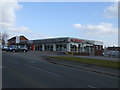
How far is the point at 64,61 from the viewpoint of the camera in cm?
2780

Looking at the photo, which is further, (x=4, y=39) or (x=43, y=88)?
(x=4, y=39)

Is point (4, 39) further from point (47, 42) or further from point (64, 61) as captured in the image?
point (64, 61)

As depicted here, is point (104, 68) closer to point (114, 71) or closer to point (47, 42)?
point (114, 71)

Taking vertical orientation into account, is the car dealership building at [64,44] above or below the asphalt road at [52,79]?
above

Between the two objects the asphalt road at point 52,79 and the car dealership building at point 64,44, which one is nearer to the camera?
the asphalt road at point 52,79

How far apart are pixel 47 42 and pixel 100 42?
26.1m

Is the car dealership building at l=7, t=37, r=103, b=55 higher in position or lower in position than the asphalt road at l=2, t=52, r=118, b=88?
higher

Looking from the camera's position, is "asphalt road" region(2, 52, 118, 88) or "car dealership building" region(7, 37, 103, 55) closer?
"asphalt road" region(2, 52, 118, 88)

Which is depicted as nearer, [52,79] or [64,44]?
[52,79]

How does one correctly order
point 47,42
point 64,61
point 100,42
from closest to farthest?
point 64,61
point 47,42
point 100,42

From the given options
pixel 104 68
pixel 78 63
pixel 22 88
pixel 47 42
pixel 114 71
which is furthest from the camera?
pixel 47 42

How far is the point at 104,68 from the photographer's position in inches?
838

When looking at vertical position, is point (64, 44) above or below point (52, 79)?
above

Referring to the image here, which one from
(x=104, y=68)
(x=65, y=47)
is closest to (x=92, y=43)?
(x=65, y=47)
